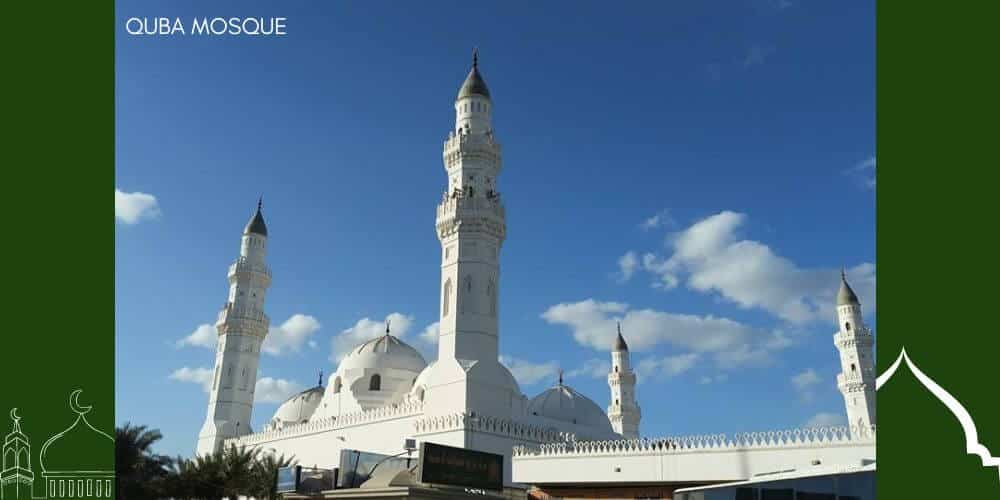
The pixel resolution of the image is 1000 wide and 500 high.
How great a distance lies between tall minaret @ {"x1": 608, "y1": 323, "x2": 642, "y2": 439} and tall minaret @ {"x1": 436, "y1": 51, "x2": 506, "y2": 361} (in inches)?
1082

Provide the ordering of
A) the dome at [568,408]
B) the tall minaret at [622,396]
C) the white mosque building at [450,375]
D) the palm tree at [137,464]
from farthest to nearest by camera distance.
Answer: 1. the tall minaret at [622,396]
2. the dome at [568,408]
3. the white mosque building at [450,375]
4. the palm tree at [137,464]

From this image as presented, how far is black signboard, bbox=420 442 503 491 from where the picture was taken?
55.0 feet

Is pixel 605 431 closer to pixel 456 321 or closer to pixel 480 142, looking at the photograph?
pixel 456 321

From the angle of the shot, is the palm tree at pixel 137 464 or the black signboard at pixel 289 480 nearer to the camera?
the black signboard at pixel 289 480

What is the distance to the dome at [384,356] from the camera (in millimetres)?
46469

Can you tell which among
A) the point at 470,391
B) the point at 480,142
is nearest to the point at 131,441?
the point at 470,391

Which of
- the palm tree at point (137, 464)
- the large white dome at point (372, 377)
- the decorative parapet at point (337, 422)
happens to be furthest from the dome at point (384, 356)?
the palm tree at point (137, 464)

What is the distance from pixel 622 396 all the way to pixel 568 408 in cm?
2144

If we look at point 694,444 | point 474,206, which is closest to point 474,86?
point 474,206

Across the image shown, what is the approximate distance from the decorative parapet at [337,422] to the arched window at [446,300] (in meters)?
4.63

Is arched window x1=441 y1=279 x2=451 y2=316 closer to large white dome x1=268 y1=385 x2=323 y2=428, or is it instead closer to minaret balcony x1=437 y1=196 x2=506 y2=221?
minaret balcony x1=437 y1=196 x2=506 y2=221

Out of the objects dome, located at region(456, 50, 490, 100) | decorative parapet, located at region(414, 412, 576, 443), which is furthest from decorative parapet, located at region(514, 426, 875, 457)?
dome, located at region(456, 50, 490, 100)
